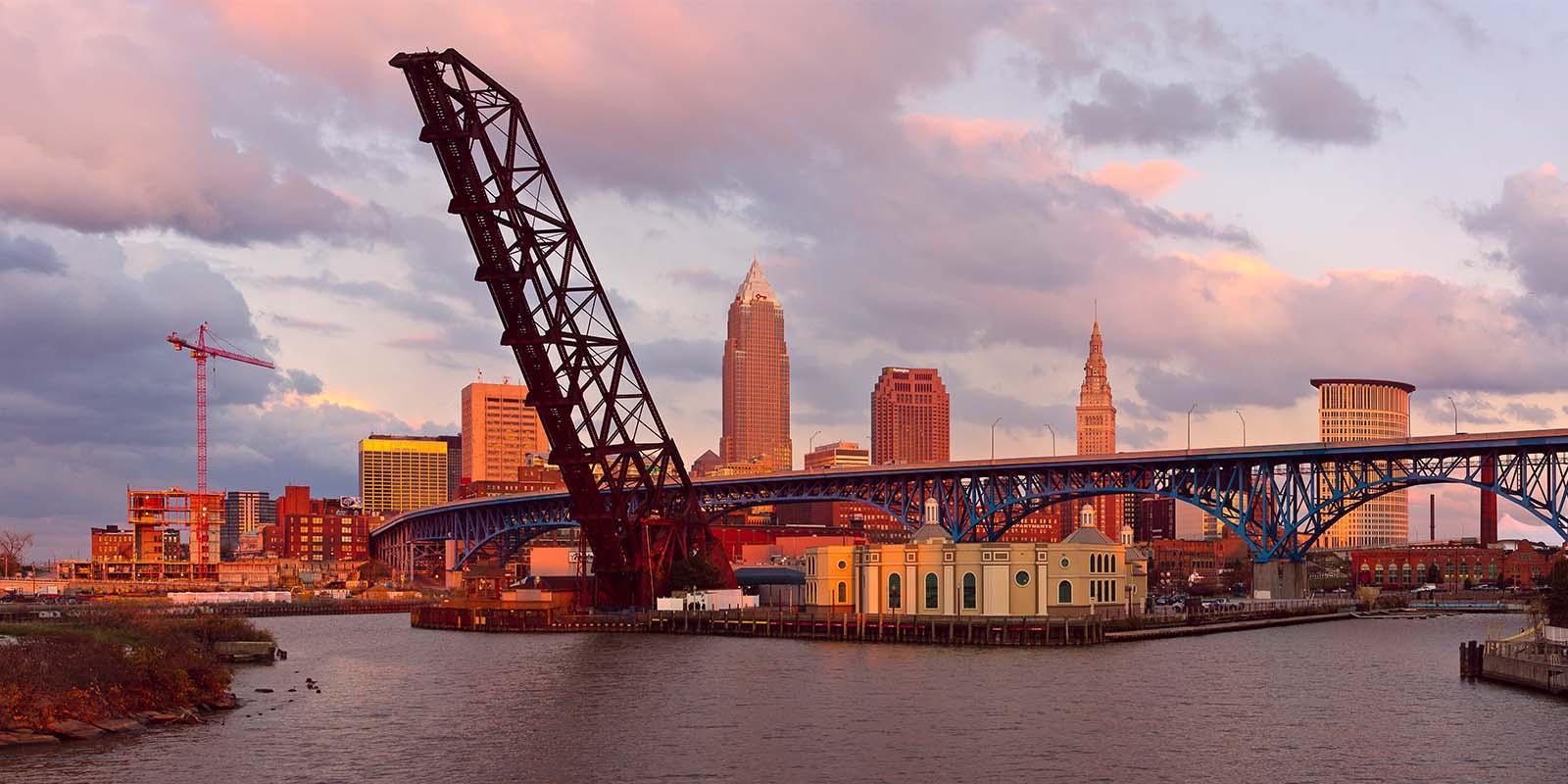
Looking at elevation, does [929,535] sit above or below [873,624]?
above

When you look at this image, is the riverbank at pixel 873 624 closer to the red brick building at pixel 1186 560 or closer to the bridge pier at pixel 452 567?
the bridge pier at pixel 452 567

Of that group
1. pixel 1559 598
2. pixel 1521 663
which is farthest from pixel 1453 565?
pixel 1521 663

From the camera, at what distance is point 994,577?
81875 millimetres

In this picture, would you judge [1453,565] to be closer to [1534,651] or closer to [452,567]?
[452,567]

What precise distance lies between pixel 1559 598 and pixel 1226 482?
47348 mm

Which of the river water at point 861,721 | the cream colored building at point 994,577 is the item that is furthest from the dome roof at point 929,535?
the river water at point 861,721

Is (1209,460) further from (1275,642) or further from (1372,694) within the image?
(1372,694)

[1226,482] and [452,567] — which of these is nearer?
[1226,482]

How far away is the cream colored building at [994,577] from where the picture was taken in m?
81.8

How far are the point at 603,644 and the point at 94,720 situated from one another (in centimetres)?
3952

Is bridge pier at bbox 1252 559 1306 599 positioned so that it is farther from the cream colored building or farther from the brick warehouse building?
the brick warehouse building

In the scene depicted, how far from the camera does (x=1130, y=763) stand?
41219 millimetres

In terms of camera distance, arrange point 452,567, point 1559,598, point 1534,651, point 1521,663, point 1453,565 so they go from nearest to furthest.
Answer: point 1521,663 → point 1534,651 → point 1559,598 → point 1453,565 → point 452,567

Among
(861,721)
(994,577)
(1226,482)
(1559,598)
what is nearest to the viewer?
(861,721)
